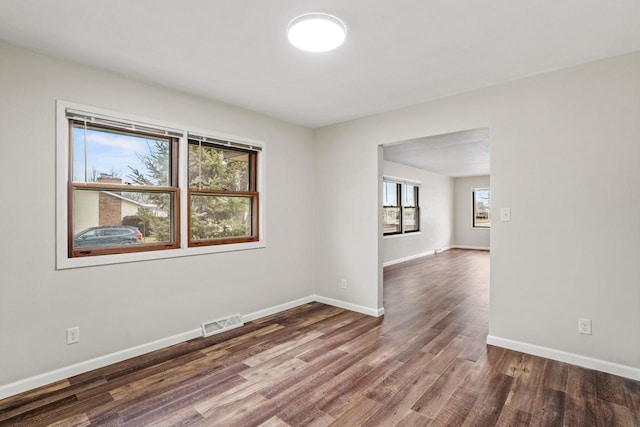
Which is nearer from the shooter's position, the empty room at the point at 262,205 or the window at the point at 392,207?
the empty room at the point at 262,205

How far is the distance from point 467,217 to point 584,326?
28.8 feet

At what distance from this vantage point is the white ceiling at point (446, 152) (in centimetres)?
518

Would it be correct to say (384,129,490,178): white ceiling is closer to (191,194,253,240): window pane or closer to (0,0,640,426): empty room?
(0,0,640,426): empty room

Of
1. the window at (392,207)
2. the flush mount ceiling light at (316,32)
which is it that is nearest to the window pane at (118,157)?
the flush mount ceiling light at (316,32)

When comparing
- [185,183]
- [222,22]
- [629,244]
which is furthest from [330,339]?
[222,22]

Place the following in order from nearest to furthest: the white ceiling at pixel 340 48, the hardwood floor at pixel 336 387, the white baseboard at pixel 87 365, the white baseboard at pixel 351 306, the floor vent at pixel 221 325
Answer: the white ceiling at pixel 340 48 < the hardwood floor at pixel 336 387 < the white baseboard at pixel 87 365 < the floor vent at pixel 221 325 < the white baseboard at pixel 351 306

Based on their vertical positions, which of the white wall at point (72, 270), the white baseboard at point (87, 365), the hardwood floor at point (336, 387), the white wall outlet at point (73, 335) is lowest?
the hardwood floor at point (336, 387)

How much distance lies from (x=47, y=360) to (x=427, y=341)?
330cm

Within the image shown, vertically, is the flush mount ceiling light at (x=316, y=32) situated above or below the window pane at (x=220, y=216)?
above

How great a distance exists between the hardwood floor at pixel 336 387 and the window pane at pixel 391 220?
4522 mm

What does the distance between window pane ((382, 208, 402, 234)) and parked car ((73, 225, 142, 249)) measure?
5946mm

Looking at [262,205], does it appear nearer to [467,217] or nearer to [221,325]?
[221,325]

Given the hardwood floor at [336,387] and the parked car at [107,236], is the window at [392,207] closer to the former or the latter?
the hardwood floor at [336,387]

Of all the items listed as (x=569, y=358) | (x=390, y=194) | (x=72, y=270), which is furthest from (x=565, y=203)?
(x=390, y=194)
